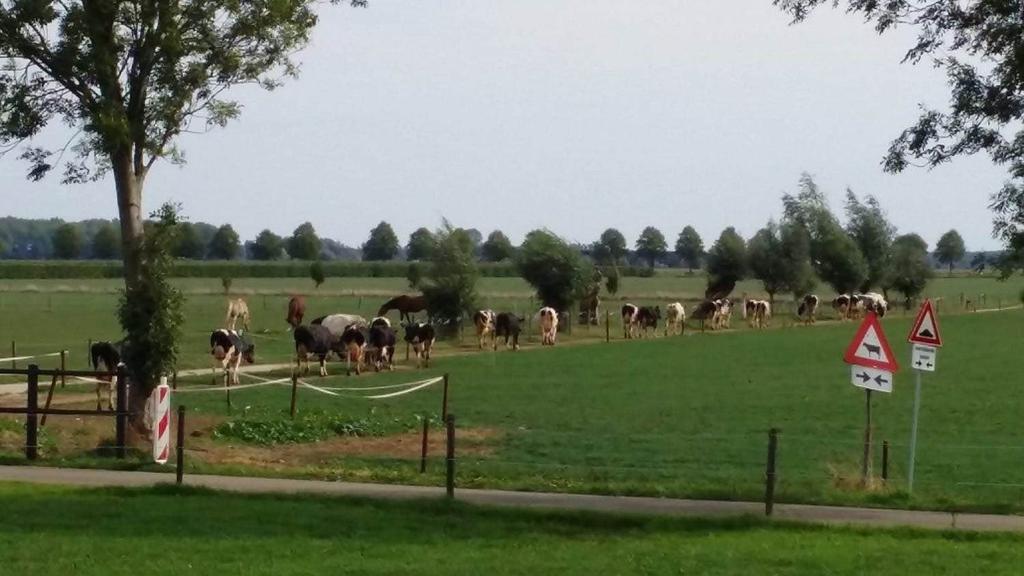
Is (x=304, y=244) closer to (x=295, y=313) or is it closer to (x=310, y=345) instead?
(x=295, y=313)

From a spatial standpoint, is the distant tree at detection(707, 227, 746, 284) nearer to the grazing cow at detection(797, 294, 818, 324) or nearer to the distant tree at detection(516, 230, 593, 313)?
the grazing cow at detection(797, 294, 818, 324)

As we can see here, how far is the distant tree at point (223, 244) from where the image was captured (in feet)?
539

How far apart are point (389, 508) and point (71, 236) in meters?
159

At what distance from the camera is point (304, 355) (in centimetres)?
4188

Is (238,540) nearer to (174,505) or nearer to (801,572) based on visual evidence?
(174,505)

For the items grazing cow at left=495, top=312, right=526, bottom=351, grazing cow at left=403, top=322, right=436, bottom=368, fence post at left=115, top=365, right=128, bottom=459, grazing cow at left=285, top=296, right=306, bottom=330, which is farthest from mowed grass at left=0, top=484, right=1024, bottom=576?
grazing cow at left=285, top=296, right=306, bottom=330

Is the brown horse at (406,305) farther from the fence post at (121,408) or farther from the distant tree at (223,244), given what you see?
the distant tree at (223,244)

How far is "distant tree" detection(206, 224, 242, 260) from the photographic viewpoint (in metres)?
164

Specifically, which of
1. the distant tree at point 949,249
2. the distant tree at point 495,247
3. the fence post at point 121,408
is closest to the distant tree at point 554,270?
the fence post at point 121,408

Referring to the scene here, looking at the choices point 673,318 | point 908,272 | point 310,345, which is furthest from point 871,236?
point 310,345

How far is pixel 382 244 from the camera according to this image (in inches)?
7116

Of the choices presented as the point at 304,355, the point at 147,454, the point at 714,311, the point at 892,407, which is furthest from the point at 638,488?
the point at 714,311

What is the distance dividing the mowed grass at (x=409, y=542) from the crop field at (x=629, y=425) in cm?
285

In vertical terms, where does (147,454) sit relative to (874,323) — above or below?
below
